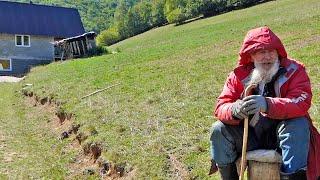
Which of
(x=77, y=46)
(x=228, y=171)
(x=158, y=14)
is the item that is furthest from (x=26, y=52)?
(x=158, y=14)

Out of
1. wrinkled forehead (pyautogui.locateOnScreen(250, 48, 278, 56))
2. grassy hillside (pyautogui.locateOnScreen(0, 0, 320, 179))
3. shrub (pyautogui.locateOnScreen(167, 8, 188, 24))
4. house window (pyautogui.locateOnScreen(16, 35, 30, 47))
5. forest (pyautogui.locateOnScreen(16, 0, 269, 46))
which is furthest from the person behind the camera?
shrub (pyautogui.locateOnScreen(167, 8, 188, 24))

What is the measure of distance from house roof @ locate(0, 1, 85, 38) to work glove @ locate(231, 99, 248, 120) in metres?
45.4

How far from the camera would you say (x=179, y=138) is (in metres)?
8.97

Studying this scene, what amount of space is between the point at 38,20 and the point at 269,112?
4758 cm

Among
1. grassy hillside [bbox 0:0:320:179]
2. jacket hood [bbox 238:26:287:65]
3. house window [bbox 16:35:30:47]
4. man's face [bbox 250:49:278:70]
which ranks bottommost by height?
house window [bbox 16:35:30:47]

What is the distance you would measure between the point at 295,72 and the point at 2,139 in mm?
9568

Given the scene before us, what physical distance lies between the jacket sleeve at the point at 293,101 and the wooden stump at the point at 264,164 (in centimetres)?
39

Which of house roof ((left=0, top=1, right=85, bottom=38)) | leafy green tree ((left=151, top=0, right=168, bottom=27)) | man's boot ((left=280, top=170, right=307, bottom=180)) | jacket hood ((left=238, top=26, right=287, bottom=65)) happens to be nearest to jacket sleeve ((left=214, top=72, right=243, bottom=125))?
jacket hood ((left=238, top=26, right=287, bottom=65))

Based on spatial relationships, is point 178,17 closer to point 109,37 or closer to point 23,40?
point 109,37

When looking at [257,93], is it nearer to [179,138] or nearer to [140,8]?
[179,138]

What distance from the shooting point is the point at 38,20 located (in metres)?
50.5

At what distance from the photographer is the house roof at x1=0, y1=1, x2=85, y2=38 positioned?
→ 4909 centimetres

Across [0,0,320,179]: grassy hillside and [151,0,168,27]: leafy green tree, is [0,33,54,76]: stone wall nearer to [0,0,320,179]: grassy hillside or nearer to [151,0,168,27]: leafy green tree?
[0,0,320,179]: grassy hillside

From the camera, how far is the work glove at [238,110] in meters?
5.05
